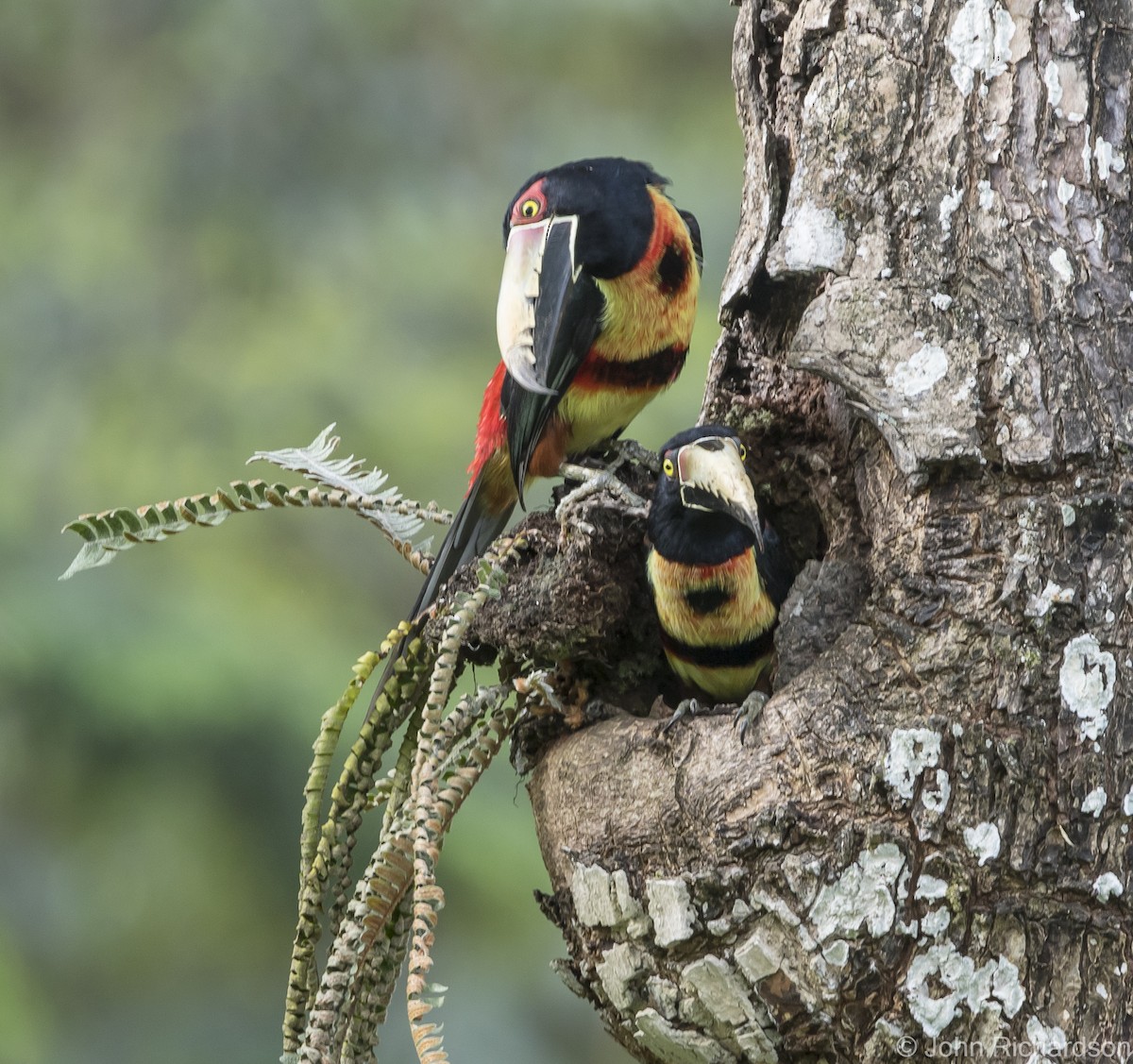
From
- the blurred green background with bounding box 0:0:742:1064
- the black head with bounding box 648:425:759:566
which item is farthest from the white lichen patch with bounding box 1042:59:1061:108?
the blurred green background with bounding box 0:0:742:1064

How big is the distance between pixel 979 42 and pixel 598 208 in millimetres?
626

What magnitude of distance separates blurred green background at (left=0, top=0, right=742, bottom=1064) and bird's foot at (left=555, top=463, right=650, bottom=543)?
152cm

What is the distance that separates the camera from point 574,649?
1590 mm

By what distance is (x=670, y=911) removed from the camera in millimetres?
1326

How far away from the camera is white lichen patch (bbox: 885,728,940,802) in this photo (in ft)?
4.19

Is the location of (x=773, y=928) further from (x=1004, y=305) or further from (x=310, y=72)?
(x=310, y=72)

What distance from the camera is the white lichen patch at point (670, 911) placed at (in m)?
1.32

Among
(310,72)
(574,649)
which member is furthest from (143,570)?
(574,649)

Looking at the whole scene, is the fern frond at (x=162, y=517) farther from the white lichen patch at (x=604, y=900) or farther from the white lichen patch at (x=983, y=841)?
the white lichen patch at (x=983, y=841)

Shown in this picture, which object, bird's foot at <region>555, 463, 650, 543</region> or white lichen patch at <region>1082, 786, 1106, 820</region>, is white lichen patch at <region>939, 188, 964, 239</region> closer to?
bird's foot at <region>555, 463, 650, 543</region>

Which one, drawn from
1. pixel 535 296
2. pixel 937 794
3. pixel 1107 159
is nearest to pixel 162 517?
pixel 535 296

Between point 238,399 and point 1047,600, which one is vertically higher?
point 238,399

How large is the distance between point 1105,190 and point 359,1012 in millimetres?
1329

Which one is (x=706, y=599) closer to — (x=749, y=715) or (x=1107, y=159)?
(x=749, y=715)
